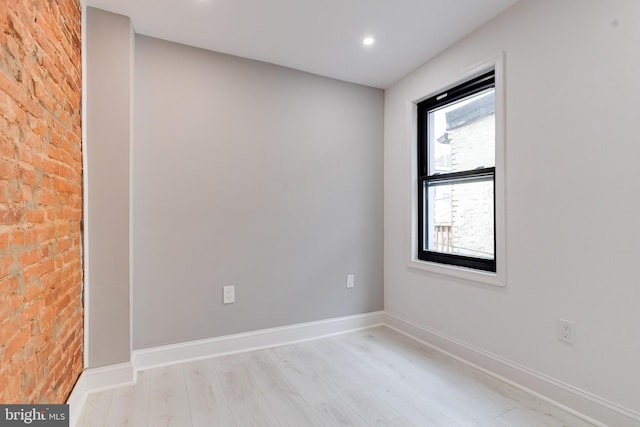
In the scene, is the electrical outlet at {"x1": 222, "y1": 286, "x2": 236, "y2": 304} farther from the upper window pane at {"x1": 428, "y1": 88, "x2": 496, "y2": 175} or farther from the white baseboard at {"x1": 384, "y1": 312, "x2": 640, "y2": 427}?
the upper window pane at {"x1": 428, "y1": 88, "x2": 496, "y2": 175}

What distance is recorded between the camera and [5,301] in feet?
3.29

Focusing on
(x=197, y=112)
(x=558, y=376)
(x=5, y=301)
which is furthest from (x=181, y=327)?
(x=558, y=376)

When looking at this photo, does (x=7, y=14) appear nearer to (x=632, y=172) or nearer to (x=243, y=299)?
(x=243, y=299)

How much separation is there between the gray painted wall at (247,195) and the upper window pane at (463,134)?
0.58 m

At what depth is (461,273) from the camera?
7.63ft

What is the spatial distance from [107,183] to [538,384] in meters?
2.86

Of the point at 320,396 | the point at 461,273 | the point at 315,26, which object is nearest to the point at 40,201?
the point at 320,396

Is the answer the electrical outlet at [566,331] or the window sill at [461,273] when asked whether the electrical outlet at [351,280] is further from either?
the electrical outlet at [566,331]

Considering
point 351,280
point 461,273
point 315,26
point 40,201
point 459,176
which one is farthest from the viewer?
point 351,280

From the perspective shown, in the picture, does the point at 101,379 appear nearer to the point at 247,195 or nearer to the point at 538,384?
the point at 247,195

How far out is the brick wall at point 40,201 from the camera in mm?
1030

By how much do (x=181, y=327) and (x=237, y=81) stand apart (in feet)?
6.34

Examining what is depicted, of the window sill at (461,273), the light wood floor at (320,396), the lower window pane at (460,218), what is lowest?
the light wood floor at (320,396)

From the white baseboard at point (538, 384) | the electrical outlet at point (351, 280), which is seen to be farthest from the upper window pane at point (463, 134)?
the white baseboard at point (538, 384)
